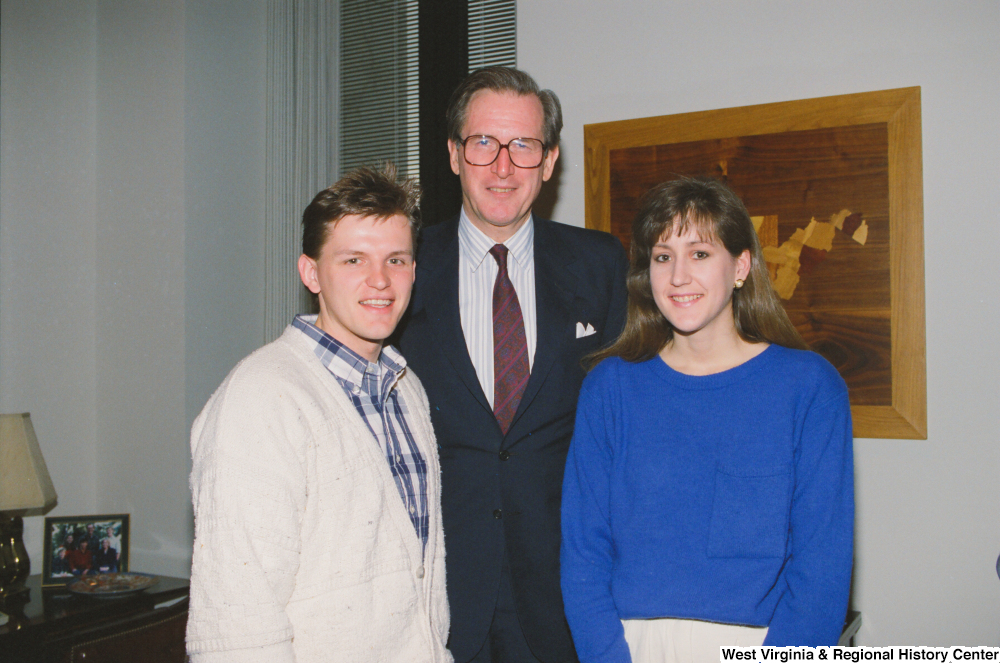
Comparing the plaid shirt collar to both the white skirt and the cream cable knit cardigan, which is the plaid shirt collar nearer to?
the cream cable knit cardigan

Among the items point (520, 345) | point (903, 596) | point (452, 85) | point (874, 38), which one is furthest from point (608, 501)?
point (452, 85)

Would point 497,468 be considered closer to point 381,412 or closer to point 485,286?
point 381,412

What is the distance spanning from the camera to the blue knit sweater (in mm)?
1452

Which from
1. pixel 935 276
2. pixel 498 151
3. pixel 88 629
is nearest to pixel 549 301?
pixel 498 151

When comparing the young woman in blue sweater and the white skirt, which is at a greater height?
the young woman in blue sweater

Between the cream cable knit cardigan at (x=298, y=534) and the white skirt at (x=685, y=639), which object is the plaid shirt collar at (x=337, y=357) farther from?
the white skirt at (x=685, y=639)

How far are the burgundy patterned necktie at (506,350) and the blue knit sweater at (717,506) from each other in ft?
0.82

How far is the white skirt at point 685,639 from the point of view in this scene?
148cm

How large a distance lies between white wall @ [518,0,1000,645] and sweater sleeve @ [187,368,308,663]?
1.98 meters

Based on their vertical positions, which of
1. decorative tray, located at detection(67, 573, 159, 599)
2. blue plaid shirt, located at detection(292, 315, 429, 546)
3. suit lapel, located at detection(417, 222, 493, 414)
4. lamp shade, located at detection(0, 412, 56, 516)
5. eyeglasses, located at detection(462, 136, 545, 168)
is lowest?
decorative tray, located at detection(67, 573, 159, 599)

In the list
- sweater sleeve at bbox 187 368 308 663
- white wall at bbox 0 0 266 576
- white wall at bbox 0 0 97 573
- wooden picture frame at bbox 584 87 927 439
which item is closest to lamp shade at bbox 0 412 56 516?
white wall at bbox 0 0 97 573

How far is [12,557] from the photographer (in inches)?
110

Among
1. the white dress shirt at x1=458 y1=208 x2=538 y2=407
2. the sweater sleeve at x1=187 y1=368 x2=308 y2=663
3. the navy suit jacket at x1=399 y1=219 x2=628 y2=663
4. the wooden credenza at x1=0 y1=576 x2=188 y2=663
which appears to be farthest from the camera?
the wooden credenza at x1=0 y1=576 x2=188 y2=663

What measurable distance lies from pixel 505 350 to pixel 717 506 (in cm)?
63
